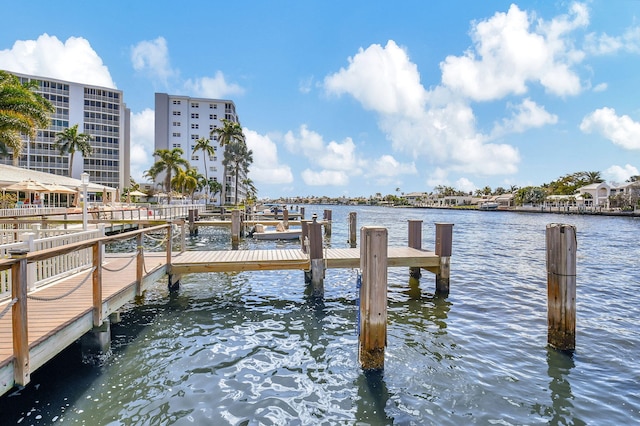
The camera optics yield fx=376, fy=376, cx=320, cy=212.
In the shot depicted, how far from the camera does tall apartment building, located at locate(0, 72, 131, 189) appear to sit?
78562 millimetres

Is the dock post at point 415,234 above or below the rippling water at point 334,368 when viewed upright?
above

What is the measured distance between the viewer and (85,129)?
276 feet

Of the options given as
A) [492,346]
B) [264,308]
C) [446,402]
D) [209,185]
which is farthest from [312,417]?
[209,185]

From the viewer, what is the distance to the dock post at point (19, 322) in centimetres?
444

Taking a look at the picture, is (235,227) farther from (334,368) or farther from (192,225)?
(334,368)

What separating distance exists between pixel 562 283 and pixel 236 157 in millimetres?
80559

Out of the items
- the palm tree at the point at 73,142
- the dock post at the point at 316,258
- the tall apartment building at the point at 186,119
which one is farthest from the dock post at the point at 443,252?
the tall apartment building at the point at 186,119

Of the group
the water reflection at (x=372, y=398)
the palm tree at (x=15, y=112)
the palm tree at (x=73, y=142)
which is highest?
the palm tree at (x=73, y=142)

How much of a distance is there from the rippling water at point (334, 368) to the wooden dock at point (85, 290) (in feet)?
3.32

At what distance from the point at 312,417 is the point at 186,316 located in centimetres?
573

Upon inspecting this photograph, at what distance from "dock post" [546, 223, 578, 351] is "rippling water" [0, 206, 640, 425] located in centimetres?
41

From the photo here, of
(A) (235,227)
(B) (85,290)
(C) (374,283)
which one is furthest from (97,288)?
(A) (235,227)

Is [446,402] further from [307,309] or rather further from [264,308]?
[264,308]

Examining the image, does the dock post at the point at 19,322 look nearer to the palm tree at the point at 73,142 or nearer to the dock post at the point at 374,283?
the dock post at the point at 374,283
